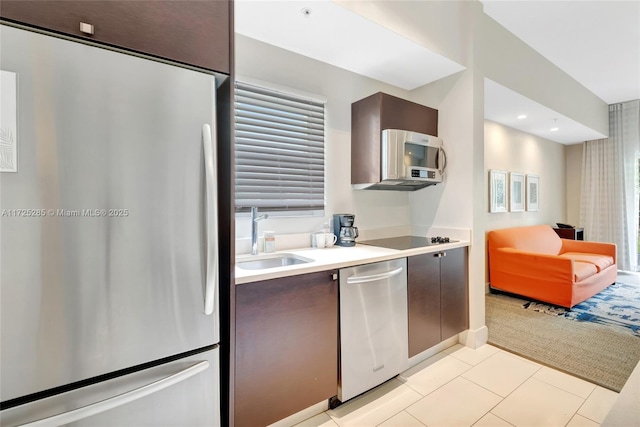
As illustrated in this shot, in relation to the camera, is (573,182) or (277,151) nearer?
(277,151)

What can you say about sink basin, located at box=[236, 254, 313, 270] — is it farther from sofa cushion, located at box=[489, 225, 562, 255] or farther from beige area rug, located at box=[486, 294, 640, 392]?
sofa cushion, located at box=[489, 225, 562, 255]

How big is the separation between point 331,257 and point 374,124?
3.98ft

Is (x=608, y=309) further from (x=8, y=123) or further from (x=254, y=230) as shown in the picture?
(x=8, y=123)

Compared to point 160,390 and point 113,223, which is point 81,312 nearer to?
point 113,223

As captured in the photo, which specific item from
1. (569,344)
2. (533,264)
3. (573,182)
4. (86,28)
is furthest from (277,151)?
(573,182)

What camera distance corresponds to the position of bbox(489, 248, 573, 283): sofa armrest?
3212 millimetres

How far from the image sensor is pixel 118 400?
3.22 feet

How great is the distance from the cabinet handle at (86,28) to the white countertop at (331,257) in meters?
1.03

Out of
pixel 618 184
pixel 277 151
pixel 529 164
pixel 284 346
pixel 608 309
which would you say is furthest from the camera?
pixel 618 184

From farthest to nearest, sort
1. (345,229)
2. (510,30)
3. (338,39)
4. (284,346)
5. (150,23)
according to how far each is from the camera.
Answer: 1. (510,30)
2. (345,229)
3. (338,39)
4. (284,346)
5. (150,23)

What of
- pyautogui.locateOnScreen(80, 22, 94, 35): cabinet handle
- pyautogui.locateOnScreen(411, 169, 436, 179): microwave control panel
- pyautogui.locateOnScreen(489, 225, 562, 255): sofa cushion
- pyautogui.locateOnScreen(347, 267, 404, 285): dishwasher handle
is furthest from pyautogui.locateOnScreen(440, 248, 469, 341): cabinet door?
pyautogui.locateOnScreen(80, 22, 94, 35): cabinet handle

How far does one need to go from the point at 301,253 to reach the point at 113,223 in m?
1.25

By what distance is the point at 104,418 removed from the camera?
0.98m

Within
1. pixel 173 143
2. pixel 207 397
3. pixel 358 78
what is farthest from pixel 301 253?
pixel 358 78
